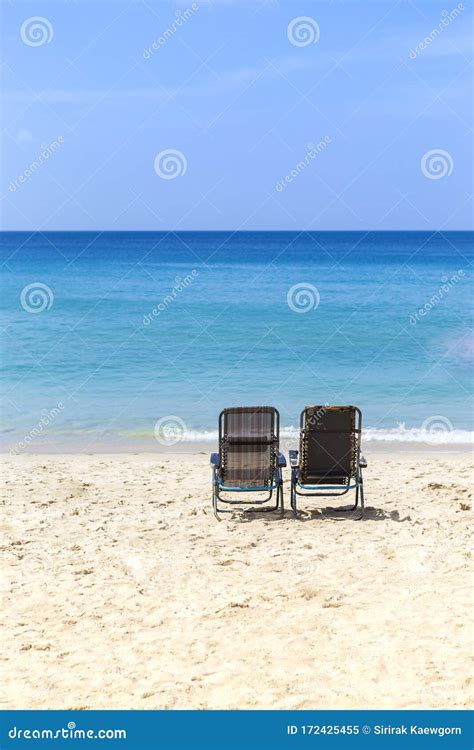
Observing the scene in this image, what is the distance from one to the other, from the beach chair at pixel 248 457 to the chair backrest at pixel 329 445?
0.25 m

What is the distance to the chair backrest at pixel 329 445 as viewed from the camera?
7.15m

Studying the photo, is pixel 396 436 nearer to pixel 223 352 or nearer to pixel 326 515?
pixel 326 515

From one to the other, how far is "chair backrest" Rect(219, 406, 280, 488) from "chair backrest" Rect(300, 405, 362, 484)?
295 millimetres

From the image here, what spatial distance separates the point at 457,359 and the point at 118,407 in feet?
28.7

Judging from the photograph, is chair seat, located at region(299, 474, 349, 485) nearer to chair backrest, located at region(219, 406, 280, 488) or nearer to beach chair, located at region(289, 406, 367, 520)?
beach chair, located at region(289, 406, 367, 520)

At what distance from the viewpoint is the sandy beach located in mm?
4160

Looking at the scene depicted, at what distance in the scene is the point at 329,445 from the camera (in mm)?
7211

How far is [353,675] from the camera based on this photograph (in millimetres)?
4246

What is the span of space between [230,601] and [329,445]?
2.27m

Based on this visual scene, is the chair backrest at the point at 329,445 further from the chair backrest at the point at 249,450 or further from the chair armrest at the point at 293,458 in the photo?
the chair backrest at the point at 249,450

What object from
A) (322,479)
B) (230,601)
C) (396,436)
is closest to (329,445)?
(322,479)
